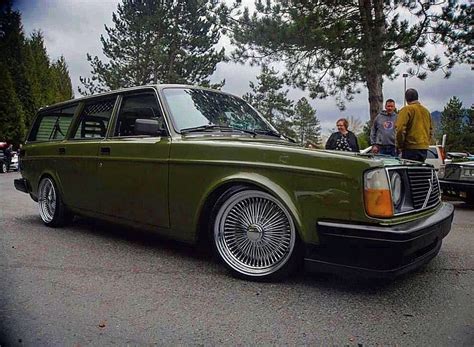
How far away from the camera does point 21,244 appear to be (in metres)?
3.88

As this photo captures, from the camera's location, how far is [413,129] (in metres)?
5.59

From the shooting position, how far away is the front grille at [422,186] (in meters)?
2.84

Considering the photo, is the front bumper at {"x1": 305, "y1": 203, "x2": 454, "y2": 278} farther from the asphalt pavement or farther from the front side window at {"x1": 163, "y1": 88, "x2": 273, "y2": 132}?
the front side window at {"x1": 163, "y1": 88, "x2": 273, "y2": 132}

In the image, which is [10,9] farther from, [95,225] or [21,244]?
[95,225]

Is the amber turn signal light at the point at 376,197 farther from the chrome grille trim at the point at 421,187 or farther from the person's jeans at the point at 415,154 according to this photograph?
the person's jeans at the point at 415,154

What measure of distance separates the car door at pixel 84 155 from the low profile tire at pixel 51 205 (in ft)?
0.66

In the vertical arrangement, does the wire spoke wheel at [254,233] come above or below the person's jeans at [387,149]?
below

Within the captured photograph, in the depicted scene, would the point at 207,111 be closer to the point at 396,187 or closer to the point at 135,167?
the point at 135,167

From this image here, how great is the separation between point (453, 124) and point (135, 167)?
5268 centimetres

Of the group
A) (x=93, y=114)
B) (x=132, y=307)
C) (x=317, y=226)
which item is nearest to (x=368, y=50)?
(x=93, y=114)

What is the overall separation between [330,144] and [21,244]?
4.97m

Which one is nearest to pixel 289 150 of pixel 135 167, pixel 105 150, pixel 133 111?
pixel 135 167

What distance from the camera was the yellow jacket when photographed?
5.57m

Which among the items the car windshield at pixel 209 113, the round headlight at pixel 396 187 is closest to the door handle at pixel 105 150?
the car windshield at pixel 209 113
